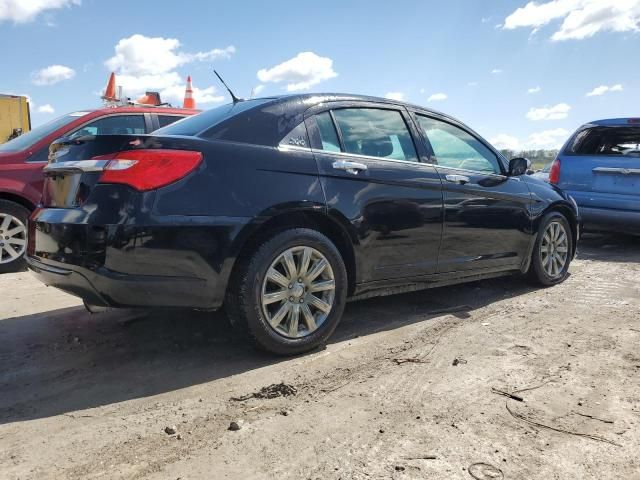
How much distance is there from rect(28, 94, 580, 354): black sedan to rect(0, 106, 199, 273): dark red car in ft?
9.15

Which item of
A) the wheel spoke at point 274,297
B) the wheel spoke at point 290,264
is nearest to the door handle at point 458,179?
the wheel spoke at point 290,264

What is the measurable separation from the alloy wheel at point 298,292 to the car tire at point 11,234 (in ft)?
12.5

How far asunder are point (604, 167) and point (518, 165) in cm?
289

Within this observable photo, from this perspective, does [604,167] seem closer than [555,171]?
Yes

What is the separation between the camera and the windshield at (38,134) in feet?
19.4

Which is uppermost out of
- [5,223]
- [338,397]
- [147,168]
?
[147,168]

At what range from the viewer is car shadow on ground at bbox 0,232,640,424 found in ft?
9.39

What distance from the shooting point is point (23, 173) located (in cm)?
575

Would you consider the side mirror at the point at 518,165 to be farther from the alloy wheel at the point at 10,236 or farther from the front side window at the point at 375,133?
the alloy wheel at the point at 10,236

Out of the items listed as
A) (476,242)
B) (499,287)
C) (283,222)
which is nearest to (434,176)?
(476,242)

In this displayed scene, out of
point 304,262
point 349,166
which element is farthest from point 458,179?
point 304,262

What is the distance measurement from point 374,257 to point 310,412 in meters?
1.31

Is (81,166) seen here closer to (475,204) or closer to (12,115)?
(475,204)

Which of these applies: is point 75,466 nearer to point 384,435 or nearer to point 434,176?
point 384,435
